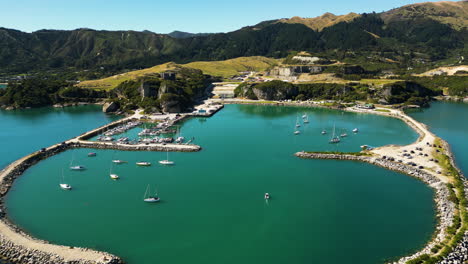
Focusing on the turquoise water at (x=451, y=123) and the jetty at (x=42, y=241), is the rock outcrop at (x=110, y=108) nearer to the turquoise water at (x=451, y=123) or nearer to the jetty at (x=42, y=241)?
the jetty at (x=42, y=241)

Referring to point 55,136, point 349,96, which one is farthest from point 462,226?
point 349,96

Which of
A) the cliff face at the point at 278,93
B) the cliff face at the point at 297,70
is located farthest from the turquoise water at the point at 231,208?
the cliff face at the point at 297,70

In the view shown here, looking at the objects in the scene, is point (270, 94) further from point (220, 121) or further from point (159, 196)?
point (159, 196)

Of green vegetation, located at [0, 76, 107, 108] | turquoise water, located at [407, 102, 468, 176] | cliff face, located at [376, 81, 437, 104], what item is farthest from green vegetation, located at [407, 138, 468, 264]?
green vegetation, located at [0, 76, 107, 108]

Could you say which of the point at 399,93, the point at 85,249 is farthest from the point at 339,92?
the point at 85,249

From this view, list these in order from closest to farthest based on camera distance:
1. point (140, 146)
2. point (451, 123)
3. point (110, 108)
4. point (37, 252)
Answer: point (37, 252) < point (140, 146) < point (451, 123) < point (110, 108)

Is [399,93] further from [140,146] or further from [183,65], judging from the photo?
[183,65]
